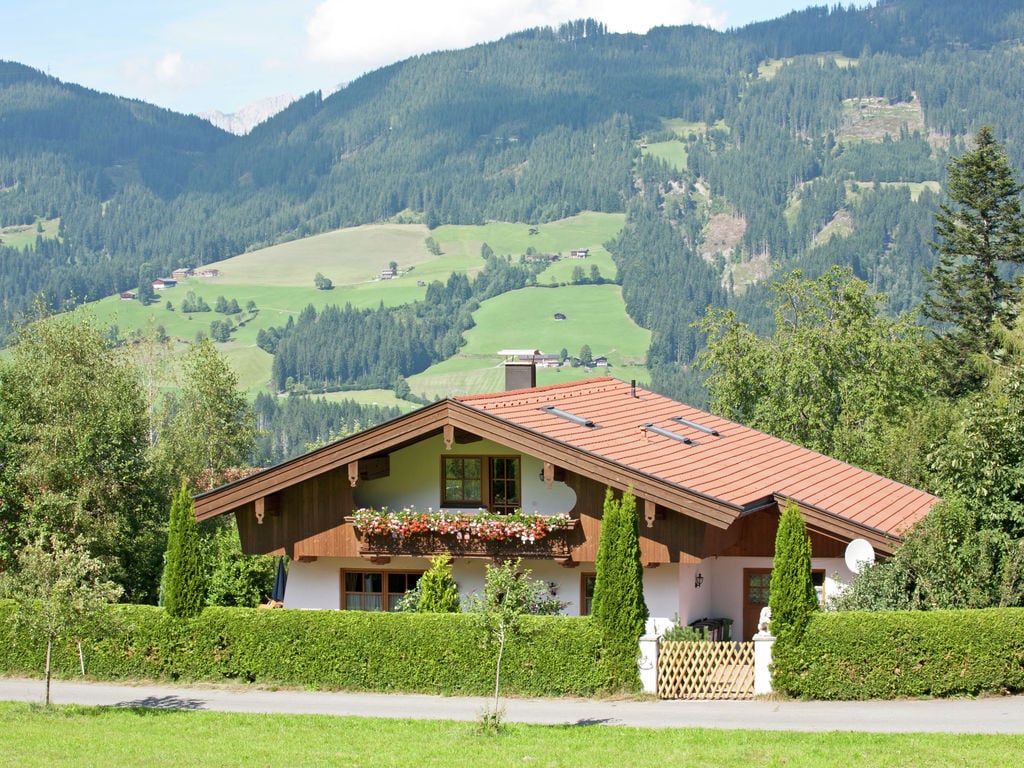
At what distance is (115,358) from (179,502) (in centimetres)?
2021

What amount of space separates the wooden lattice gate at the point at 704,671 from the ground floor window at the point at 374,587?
629 cm

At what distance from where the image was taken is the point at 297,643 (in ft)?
77.9

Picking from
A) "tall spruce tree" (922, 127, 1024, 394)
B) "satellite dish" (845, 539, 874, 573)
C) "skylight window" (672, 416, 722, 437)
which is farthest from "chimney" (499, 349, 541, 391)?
"tall spruce tree" (922, 127, 1024, 394)

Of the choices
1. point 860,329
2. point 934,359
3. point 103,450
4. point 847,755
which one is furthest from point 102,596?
point 934,359

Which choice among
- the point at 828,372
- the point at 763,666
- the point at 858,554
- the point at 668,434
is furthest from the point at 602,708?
the point at 828,372

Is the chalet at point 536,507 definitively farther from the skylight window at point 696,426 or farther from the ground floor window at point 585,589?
the skylight window at point 696,426

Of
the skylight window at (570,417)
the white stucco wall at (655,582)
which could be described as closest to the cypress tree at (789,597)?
the white stucco wall at (655,582)

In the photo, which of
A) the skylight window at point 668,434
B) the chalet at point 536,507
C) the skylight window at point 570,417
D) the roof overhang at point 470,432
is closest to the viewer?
the roof overhang at point 470,432

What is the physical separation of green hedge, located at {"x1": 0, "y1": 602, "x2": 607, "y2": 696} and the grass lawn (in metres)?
2.53

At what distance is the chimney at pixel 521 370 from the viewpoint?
1326 inches

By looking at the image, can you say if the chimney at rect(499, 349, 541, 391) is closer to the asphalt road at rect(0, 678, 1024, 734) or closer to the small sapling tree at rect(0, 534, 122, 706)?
the asphalt road at rect(0, 678, 1024, 734)

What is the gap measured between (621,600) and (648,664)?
1150mm

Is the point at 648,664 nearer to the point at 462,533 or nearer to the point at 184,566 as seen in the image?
the point at 462,533

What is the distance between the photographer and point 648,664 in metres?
22.5
